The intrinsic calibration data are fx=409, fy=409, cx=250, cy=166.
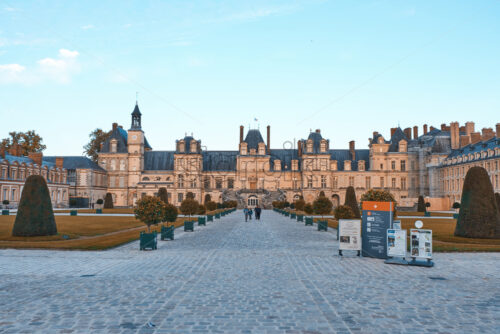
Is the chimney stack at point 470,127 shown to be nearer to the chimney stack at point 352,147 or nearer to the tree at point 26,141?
the chimney stack at point 352,147

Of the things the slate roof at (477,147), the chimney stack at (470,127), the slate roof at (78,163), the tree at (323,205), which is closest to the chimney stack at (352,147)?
the slate roof at (477,147)

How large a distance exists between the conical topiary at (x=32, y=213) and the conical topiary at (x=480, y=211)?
64.2 feet

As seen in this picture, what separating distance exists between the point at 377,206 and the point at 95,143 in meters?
76.4

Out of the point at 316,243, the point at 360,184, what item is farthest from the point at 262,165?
the point at 316,243

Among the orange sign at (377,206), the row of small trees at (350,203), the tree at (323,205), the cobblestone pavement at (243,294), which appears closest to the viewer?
the cobblestone pavement at (243,294)

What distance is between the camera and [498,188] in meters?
52.1

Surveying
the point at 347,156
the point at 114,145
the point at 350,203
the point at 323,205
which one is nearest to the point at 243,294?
the point at 350,203

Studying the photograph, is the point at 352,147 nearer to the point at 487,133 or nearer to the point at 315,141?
the point at 315,141

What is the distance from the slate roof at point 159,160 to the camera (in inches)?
3017

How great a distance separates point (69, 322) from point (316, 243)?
1362 cm

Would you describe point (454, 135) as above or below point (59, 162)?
above

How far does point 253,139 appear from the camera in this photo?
74.6 m

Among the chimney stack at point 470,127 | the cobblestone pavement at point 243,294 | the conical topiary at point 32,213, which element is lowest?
the cobblestone pavement at point 243,294

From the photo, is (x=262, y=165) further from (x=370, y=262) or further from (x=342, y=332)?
(x=342, y=332)
